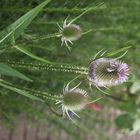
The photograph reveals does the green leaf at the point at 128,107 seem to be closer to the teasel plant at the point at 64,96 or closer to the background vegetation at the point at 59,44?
the background vegetation at the point at 59,44

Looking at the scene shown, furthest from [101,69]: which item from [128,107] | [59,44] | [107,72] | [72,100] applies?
[128,107]

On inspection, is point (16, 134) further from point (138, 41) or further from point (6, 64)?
point (6, 64)

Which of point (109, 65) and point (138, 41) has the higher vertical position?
point (138, 41)

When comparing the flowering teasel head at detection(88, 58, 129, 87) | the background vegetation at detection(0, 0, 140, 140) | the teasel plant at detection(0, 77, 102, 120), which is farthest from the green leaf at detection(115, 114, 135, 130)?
the flowering teasel head at detection(88, 58, 129, 87)

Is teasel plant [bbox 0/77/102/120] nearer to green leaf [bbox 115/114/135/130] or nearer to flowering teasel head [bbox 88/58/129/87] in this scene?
flowering teasel head [bbox 88/58/129/87]

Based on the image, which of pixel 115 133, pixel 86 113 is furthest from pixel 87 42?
pixel 115 133

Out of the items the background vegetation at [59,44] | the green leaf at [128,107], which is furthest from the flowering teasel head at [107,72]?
the green leaf at [128,107]

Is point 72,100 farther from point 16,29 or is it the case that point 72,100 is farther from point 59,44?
point 59,44
